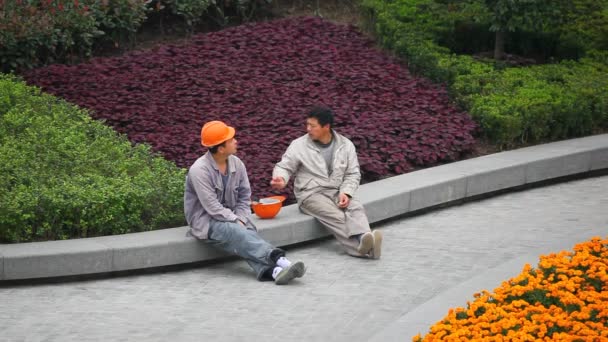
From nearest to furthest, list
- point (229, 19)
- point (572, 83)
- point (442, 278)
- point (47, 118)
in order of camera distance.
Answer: point (442, 278) < point (47, 118) < point (572, 83) < point (229, 19)

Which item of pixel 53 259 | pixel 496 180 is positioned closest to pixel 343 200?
pixel 496 180

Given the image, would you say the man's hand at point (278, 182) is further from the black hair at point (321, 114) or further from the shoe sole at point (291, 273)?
the shoe sole at point (291, 273)

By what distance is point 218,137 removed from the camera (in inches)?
331

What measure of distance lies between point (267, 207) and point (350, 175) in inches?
31.2

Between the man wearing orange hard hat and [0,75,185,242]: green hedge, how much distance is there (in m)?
0.62

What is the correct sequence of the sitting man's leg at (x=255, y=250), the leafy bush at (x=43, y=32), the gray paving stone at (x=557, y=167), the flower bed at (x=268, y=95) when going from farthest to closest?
the leafy bush at (x=43, y=32) → the flower bed at (x=268, y=95) → the gray paving stone at (x=557, y=167) → the sitting man's leg at (x=255, y=250)

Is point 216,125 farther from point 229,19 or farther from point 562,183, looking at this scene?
point 229,19

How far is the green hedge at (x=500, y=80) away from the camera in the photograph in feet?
39.0

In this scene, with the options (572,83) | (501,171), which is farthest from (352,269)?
(572,83)

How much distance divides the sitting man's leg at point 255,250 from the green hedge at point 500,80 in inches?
172

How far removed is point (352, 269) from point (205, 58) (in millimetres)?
5846

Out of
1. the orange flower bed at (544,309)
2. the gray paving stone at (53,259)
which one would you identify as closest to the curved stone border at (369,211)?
the gray paving stone at (53,259)

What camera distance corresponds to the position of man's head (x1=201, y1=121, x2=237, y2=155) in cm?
840

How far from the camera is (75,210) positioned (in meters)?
8.55
